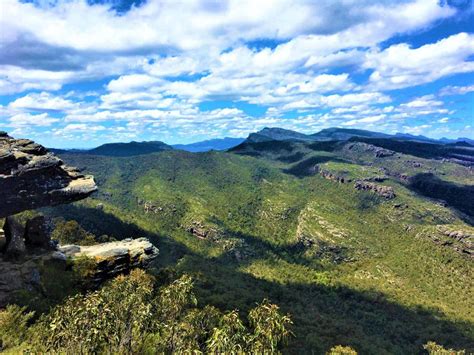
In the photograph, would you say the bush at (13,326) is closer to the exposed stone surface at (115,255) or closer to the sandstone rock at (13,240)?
the sandstone rock at (13,240)

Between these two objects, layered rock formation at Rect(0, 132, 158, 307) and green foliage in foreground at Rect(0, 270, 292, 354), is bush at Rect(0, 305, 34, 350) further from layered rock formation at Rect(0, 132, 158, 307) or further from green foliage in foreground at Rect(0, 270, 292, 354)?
layered rock formation at Rect(0, 132, 158, 307)

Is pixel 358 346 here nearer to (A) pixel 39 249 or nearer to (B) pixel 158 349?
(B) pixel 158 349

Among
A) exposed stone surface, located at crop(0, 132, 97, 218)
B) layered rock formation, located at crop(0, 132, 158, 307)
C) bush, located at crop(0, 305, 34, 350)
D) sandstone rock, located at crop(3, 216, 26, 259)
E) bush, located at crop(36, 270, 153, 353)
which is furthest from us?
sandstone rock, located at crop(3, 216, 26, 259)

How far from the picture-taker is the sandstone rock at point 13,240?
257 feet

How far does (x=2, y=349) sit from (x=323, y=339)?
10909cm

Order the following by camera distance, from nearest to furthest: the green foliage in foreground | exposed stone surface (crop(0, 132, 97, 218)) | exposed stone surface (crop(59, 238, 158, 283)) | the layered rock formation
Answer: the green foliage in foreground < exposed stone surface (crop(0, 132, 97, 218)) < the layered rock formation < exposed stone surface (crop(59, 238, 158, 283))

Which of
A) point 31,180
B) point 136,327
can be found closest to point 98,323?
point 136,327

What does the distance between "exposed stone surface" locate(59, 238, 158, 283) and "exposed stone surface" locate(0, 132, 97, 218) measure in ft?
58.8

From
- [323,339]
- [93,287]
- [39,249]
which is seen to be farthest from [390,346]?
[39,249]

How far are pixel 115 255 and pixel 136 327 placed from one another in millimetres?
36348

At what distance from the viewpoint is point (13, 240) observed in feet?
262

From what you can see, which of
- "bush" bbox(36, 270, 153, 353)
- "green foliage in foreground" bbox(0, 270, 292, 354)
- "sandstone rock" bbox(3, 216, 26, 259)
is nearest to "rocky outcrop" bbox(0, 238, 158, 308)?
"sandstone rock" bbox(3, 216, 26, 259)

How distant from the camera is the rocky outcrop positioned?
242 ft

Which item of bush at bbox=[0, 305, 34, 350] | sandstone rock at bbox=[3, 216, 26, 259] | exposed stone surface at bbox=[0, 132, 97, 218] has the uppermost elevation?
exposed stone surface at bbox=[0, 132, 97, 218]
